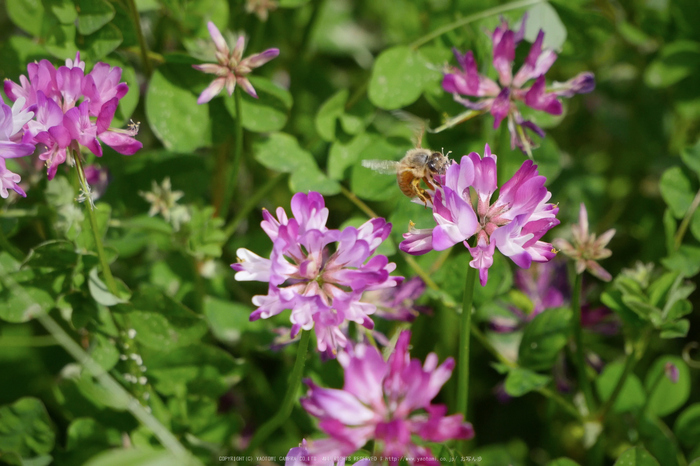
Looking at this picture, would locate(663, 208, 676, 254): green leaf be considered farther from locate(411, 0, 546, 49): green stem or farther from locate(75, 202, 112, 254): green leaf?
locate(75, 202, 112, 254): green leaf

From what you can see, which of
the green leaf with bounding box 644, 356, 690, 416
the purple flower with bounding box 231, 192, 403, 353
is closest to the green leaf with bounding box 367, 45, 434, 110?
the purple flower with bounding box 231, 192, 403, 353

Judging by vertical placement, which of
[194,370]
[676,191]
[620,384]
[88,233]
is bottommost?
[620,384]

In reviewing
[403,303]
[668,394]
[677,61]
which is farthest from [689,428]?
[677,61]

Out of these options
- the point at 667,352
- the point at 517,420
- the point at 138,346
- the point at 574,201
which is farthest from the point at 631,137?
the point at 138,346

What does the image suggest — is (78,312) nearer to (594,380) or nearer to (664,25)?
(594,380)

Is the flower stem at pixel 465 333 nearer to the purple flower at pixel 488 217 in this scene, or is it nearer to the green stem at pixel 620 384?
the purple flower at pixel 488 217

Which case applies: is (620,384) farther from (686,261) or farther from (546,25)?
(546,25)
